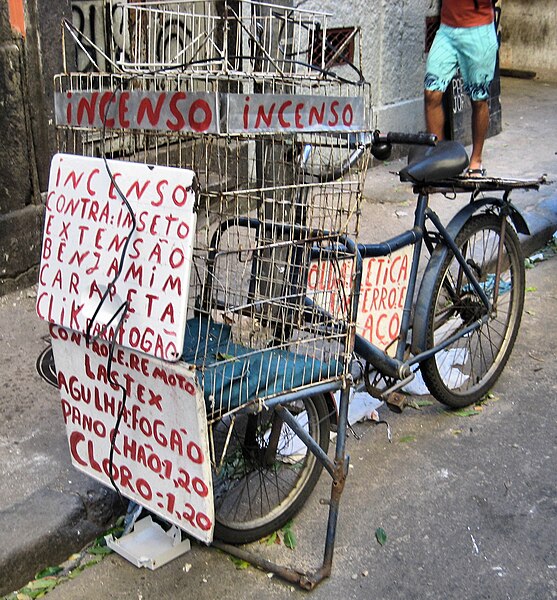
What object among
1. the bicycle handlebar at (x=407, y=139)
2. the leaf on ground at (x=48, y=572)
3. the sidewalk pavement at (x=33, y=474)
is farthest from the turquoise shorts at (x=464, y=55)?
the leaf on ground at (x=48, y=572)

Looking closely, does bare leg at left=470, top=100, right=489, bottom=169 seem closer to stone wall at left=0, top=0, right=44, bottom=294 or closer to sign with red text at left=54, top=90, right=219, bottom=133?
stone wall at left=0, top=0, right=44, bottom=294

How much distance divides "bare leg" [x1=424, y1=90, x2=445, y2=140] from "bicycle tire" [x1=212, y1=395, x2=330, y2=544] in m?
4.20

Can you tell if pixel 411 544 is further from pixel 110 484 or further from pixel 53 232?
pixel 53 232

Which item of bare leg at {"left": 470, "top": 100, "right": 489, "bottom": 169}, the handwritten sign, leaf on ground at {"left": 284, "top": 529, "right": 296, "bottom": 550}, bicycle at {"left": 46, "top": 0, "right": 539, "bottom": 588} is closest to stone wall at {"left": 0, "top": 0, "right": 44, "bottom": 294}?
bicycle at {"left": 46, "top": 0, "right": 539, "bottom": 588}

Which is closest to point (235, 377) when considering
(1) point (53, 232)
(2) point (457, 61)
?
(1) point (53, 232)

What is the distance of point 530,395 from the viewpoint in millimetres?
4242

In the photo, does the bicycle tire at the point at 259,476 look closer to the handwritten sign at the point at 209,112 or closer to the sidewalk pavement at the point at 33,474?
the sidewalk pavement at the point at 33,474

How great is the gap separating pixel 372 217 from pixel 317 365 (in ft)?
12.3

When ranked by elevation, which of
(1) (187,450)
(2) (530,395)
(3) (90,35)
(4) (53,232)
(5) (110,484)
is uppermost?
(3) (90,35)

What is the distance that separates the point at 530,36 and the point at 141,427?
459 inches

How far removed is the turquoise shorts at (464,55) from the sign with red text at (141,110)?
15.2 feet

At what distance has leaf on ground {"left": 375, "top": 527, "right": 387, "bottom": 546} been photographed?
3.11 metres

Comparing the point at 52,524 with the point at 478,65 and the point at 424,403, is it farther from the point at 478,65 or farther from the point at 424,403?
the point at 478,65

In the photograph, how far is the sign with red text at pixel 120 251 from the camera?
7.72 ft
